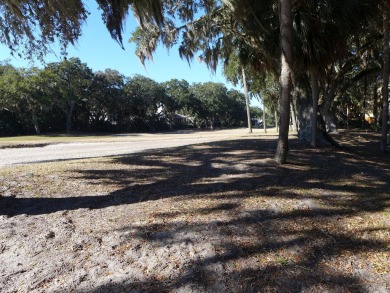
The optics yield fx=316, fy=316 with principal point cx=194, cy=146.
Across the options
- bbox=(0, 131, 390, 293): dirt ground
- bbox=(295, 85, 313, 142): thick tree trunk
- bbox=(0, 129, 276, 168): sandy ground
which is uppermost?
bbox=(295, 85, 313, 142): thick tree trunk

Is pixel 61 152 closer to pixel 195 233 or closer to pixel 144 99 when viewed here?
pixel 195 233

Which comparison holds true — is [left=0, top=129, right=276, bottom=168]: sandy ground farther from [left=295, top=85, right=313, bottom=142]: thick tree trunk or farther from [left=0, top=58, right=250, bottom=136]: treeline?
[left=0, top=58, right=250, bottom=136]: treeline

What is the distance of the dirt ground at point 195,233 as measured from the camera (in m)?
2.91

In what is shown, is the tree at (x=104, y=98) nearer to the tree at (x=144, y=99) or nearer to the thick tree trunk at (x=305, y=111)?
the tree at (x=144, y=99)

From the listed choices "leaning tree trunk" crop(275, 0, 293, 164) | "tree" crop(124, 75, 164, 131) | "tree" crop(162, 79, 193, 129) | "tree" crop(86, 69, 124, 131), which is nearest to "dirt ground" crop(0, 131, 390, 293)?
"leaning tree trunk" crop(275, 0, 293, 164)

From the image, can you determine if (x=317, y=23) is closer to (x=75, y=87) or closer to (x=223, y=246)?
(x=223, y=246)

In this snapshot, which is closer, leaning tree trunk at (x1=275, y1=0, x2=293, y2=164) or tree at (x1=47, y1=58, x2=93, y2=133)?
leaning tree trunk at (x1=275, y1=0, x2=293, y2=164)

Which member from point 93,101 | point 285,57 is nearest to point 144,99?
point 93,101

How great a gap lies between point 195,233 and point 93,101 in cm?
4978

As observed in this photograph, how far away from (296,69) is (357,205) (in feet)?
16.9

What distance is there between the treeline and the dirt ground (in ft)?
121

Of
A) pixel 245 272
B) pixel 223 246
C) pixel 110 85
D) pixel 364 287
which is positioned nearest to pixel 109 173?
pixel 223 246

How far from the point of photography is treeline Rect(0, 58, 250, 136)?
38719 mm

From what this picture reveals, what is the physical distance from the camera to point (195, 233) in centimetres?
374
